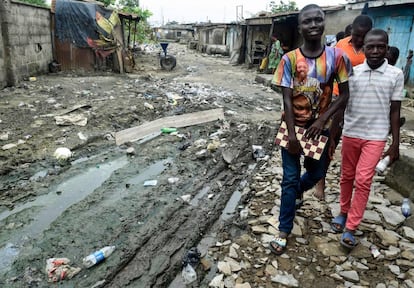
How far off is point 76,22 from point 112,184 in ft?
29.8

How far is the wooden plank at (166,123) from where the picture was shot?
5008 millimetres

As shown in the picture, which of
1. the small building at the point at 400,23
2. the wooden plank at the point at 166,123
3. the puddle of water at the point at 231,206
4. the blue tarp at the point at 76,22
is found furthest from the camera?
the blue tarp at the point at 76,22

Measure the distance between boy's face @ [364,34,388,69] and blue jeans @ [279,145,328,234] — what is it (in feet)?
2.24

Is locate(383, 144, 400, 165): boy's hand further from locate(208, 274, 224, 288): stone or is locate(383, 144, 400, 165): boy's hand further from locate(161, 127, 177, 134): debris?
locate(161, 127, 177, 134): debris

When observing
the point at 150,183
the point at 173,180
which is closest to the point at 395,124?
the point at 173,180

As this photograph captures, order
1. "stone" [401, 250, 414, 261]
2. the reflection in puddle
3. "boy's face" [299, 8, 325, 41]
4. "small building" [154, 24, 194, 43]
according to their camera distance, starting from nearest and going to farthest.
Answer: "boy's face" [299, 8, 325, 41] < "stone" [401, 250, 414, 261] < the reflection in puddle < "small building" [154, 24, 194, 43]

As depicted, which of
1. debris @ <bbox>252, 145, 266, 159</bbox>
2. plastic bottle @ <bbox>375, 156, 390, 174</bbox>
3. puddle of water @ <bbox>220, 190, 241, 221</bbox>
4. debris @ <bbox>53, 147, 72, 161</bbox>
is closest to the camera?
plastic bottle @ <bbox>375, 156, 390, 174</bbox>

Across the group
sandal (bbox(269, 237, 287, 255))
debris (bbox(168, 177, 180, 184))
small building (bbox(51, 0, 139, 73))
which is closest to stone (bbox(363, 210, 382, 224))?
sandal (bbox(269, 237, 287, 255))

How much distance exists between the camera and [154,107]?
22.1 feet

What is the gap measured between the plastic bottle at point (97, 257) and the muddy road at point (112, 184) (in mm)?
41

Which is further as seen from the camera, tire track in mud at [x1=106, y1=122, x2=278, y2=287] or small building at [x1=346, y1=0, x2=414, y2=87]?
small building at [x1=346, y1=0, x2=414, y2=87]

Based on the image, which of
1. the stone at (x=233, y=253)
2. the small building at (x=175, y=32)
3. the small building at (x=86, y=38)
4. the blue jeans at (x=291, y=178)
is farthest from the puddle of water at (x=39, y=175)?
the small building at (x=175, y=32)

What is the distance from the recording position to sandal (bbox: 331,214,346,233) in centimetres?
261

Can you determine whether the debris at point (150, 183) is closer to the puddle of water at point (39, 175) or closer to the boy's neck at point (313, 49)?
the puddle of water at point (39, 175)
